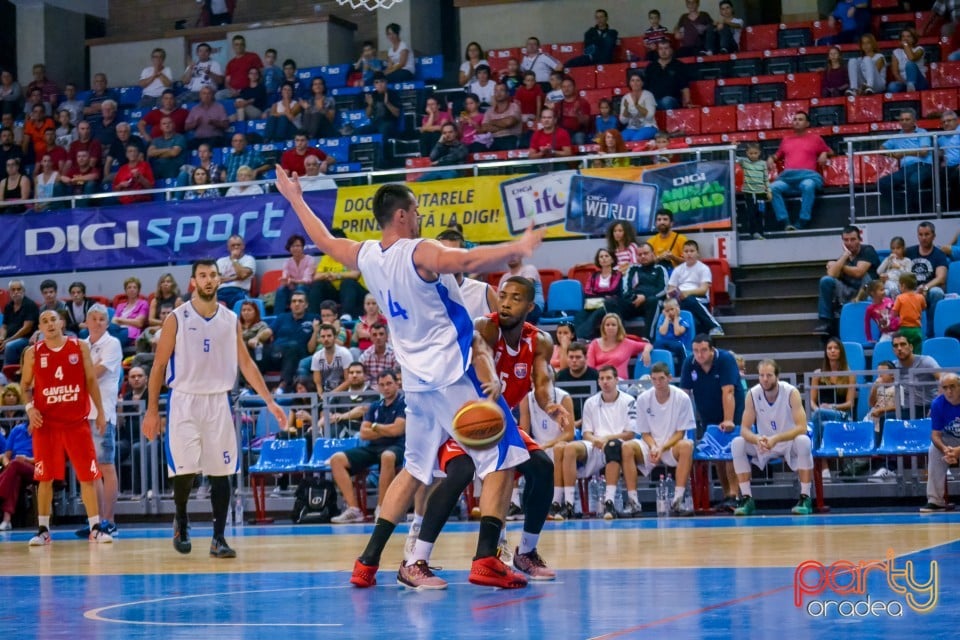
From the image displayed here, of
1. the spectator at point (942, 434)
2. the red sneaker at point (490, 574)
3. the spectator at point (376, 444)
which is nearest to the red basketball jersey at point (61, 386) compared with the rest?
the spectator at point (376, 444)

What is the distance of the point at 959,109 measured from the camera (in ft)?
66.4

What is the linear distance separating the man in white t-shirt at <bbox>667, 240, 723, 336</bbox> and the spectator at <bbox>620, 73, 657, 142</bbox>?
4.14 metres

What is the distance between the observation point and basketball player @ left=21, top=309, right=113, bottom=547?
43.0ft

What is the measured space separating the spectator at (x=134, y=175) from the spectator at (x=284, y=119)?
212cm

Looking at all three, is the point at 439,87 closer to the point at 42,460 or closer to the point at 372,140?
the point at 372,140

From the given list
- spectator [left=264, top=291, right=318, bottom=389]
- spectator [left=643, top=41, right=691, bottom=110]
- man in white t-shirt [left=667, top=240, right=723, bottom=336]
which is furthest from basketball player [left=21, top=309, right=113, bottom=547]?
spectator [left=643, top=41, right=691, bottom=110]

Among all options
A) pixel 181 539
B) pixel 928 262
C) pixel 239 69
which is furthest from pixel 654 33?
pixel 181 539

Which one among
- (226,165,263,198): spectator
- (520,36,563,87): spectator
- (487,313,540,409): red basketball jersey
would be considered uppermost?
(520,36,563,87): spectator

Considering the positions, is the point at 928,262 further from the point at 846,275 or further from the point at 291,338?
the point at 291,338

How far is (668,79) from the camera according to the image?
2216 centimetres

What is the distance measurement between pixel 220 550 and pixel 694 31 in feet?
50.3

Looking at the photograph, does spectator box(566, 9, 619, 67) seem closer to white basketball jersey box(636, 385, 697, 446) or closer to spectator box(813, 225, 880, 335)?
spectator box(813, 225, 880, 335)

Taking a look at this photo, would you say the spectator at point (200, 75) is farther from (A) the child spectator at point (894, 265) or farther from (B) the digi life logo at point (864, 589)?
(B) the digi life logo at point (864, 589)

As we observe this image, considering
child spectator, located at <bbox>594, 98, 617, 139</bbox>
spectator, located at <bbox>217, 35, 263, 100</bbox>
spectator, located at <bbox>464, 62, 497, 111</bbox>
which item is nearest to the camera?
child spectator, located at <bbox>594, 98, 617, 139</bbox>
